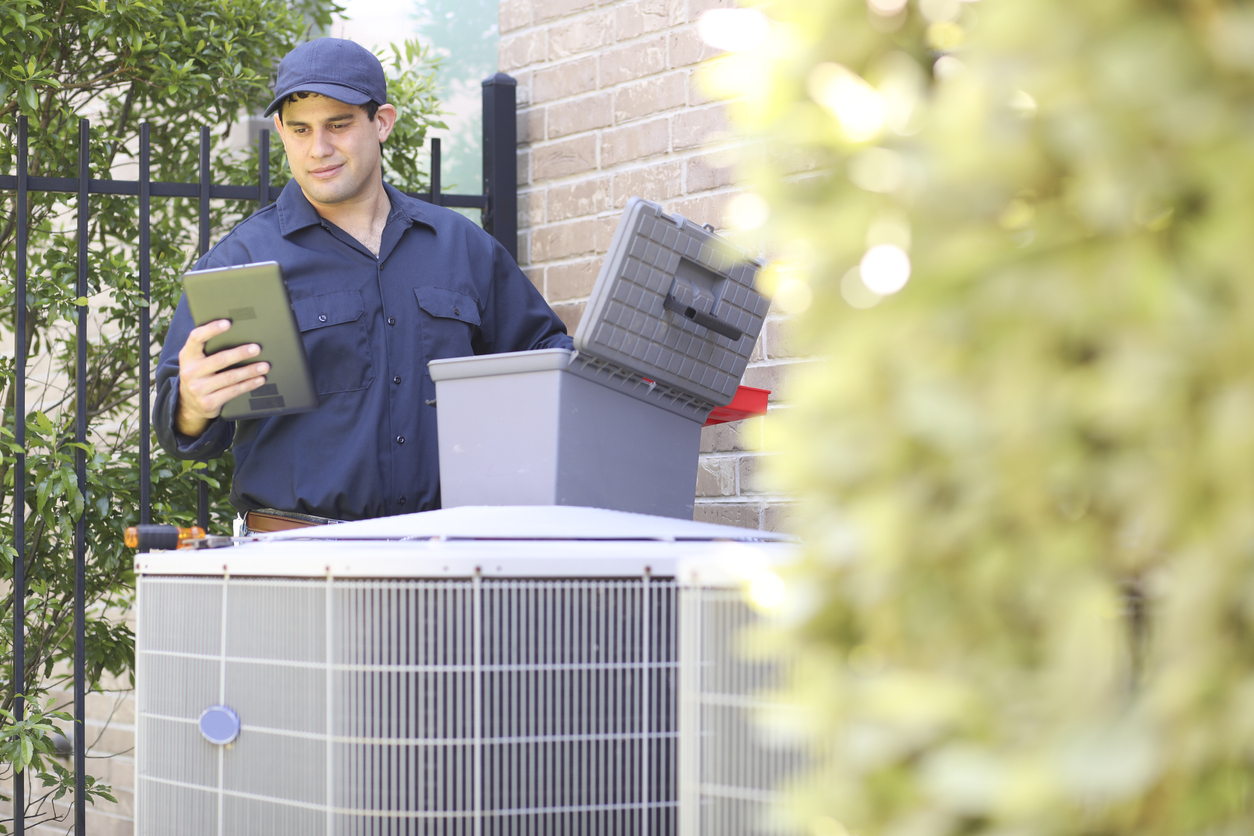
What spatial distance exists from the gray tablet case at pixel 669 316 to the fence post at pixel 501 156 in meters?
1.28

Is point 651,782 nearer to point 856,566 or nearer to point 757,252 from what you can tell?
point 856,566

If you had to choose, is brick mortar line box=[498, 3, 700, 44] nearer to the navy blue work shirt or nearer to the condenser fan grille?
the navy blue work shirt

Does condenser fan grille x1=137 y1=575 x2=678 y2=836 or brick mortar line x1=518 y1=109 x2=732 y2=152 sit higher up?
brick mortar line x1=518 y1=109 x2=732 y2=152

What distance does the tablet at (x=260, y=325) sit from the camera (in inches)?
75.9

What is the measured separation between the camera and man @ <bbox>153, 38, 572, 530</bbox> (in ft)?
7.80

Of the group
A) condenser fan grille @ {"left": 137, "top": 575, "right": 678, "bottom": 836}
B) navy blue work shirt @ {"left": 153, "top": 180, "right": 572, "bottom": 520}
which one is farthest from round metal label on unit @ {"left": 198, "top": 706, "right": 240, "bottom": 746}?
navy blue work shirt @ {"left": 153, "top": 180, "right": 572, "bottom": 520}

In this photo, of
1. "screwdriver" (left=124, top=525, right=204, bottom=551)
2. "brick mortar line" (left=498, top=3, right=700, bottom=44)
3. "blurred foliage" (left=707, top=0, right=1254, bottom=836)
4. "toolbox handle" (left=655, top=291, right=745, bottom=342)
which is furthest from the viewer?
"brick mortar line" (left=498, top=3, right=700, bottom=44)

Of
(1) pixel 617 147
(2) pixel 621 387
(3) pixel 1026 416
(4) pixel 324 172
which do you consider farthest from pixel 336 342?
(3) pixel 1026 416

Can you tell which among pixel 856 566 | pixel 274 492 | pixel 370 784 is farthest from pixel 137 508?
pixel 856 566

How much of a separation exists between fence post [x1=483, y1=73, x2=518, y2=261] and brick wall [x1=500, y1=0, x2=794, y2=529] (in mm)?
45

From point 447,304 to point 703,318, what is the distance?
80cm

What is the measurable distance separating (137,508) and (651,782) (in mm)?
1929

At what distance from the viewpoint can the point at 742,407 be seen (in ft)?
7.16

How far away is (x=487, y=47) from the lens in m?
3.37
